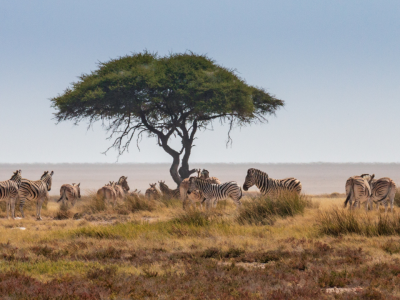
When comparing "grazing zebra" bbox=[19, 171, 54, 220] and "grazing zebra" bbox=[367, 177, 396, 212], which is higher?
"grazing zebra" bbox=[367, 177, 396, 212]

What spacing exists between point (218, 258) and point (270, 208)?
635 centimetres

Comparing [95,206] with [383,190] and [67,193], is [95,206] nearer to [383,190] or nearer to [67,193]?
[67,193]

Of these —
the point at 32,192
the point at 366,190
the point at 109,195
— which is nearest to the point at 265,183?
the point at 366,190

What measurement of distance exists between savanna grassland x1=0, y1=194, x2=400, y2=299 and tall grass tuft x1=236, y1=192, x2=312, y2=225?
38 millimetres

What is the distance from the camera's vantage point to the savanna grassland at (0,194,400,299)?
7.69m

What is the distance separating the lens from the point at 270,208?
53.7 feet

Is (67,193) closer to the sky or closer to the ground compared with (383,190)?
closer to the ground

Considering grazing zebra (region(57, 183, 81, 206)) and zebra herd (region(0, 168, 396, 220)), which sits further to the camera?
grazing zebra (region(57, 183, 81, 206))

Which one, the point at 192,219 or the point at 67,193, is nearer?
the point at 192,219

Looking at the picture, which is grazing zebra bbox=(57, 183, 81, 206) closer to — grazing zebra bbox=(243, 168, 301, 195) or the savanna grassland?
the savanna grassland

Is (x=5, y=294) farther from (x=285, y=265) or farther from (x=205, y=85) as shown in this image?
(x=205, y=85)

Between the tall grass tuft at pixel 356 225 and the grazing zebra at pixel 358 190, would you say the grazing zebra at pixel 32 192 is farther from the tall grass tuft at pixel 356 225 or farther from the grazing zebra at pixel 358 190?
the grazing zebra at pixel 358 190

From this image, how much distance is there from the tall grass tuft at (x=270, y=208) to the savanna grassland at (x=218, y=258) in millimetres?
38

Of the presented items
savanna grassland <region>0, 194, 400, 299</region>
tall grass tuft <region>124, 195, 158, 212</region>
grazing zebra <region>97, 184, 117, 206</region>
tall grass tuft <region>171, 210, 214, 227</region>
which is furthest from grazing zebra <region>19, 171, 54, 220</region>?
tall grass tuft <region>171, 210, 214, 227</region>
